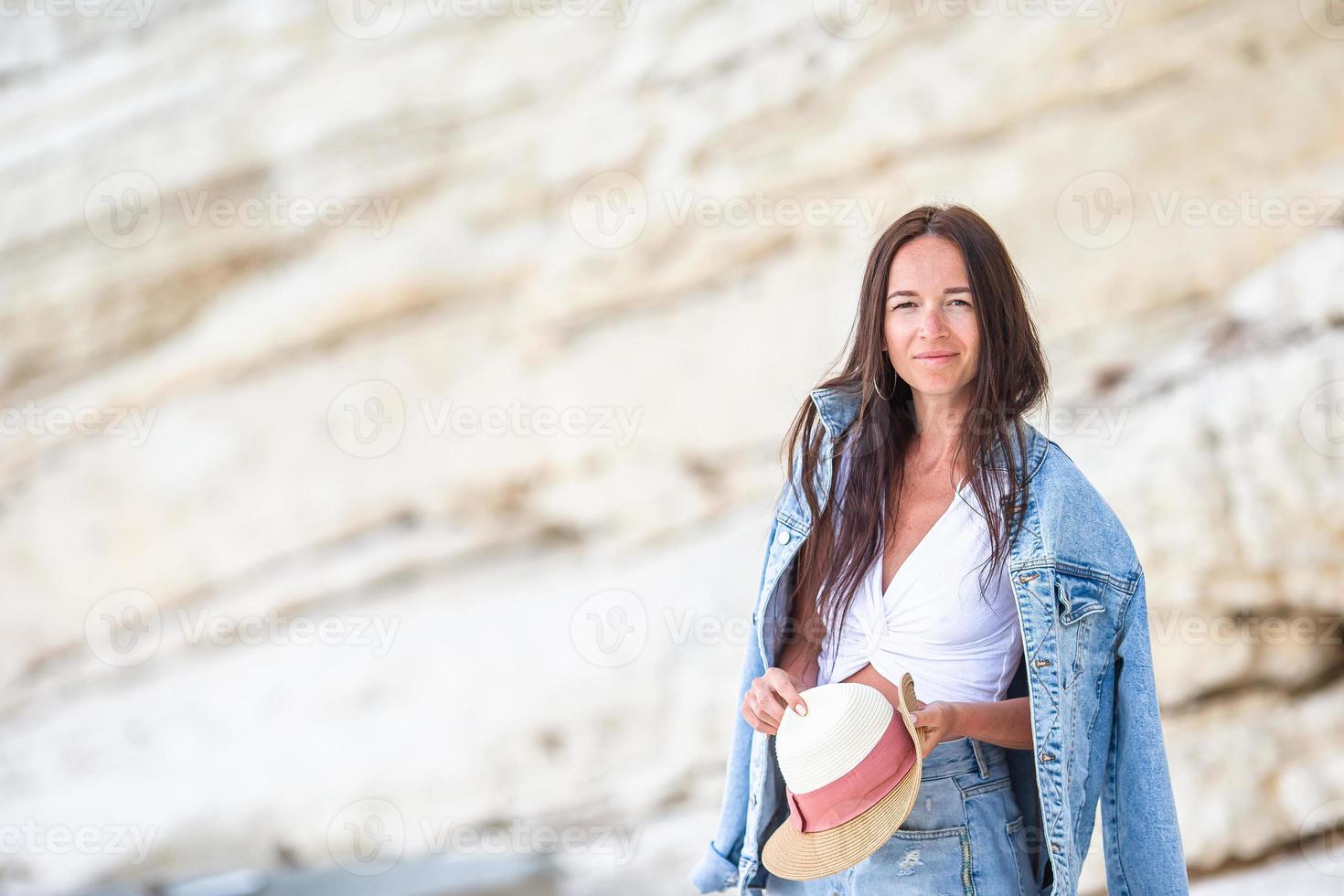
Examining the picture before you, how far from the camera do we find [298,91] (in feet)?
19.1

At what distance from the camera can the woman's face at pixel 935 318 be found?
1438mm

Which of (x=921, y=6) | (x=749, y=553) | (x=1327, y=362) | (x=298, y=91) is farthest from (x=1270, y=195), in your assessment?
(x=298, y=91)

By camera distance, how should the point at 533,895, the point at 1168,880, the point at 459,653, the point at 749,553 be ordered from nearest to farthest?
the point at 1168,880, the point at 533,895, the point at 749,553, the point at 459,653

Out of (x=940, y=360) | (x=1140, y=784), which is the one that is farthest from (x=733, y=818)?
(x=940, y=360)

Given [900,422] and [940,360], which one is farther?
[900,422]

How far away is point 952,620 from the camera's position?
1.42 m

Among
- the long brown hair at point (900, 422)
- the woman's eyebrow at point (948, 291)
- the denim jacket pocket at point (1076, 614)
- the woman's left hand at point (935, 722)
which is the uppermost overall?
the woman's eyebrow at point (948, 291)

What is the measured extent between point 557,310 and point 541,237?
15.9 inches

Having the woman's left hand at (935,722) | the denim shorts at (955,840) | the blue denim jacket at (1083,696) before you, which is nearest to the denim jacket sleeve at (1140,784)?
the blue denim jacket at (1083,696)

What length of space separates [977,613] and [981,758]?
6.9 inches

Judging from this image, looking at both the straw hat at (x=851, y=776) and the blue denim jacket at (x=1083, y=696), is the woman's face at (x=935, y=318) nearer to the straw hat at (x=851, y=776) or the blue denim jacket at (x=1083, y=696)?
the blue denim jacket at (x=1083, y=696)

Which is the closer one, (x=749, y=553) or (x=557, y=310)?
(x=749, y=553)

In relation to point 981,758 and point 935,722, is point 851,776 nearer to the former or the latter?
point 935,722

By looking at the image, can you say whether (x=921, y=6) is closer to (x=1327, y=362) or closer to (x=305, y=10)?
(x=1327, y=362)
